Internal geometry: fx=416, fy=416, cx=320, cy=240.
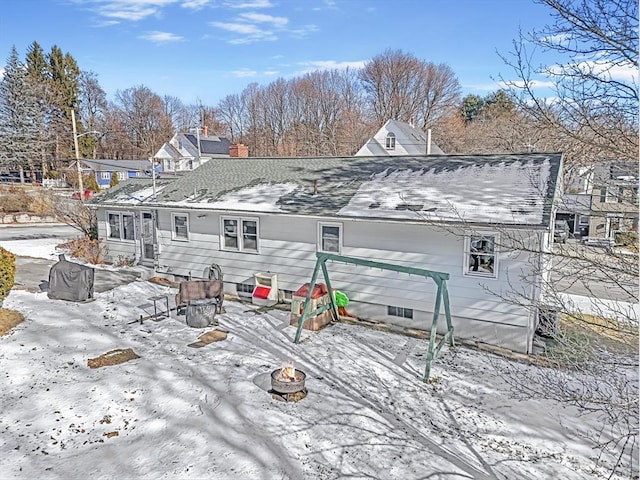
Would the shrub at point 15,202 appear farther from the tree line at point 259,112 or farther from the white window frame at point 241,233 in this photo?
the white window frame at point 241,233

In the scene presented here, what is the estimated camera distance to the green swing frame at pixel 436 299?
7777 mm

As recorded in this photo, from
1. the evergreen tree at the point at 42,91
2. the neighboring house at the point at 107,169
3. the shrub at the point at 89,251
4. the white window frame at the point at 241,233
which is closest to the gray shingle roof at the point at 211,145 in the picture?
the neighboring house at the point at 107,169

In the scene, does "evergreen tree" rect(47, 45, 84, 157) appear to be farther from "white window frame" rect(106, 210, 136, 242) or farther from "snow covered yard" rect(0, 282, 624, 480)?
"snow covered yard" rect(0, 282, 624, 480)

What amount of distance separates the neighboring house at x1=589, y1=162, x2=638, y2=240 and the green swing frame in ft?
12.2

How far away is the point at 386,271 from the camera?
10055mm

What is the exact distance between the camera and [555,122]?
166 inches

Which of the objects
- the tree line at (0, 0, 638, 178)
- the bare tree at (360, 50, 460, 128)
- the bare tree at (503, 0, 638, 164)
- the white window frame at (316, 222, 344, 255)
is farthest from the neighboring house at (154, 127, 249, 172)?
the bare tree at (503, 0, 638, 164)

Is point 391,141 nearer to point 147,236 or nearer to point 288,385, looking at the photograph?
point 147,236

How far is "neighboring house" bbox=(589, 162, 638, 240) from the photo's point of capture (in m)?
4.04

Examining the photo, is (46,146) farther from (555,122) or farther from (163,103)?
(555,122)

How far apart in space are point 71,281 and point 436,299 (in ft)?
31.2

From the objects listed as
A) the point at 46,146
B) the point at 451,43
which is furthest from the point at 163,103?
the point at 451,43

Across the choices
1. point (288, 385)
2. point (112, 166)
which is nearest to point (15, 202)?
point (112, 166)

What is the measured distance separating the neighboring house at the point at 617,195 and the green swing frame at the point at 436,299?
3.71 meters
